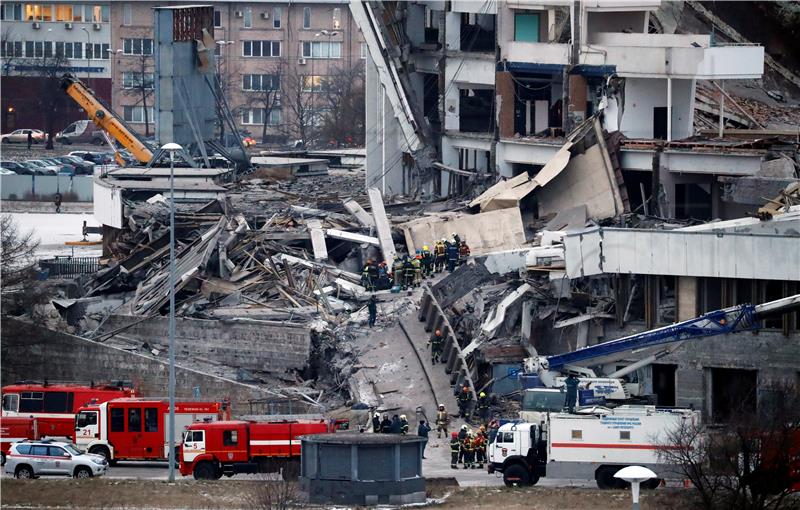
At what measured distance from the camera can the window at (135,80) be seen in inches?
4451

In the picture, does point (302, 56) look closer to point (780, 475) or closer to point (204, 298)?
point (204, 298)

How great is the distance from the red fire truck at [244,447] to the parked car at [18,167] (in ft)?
180

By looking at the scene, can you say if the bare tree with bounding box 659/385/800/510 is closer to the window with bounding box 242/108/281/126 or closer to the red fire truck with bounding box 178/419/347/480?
the red fire truck with bounding box 178/419/347/480

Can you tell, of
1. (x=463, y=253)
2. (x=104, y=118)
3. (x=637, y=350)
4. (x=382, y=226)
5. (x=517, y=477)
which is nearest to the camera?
(x=517, y=477)

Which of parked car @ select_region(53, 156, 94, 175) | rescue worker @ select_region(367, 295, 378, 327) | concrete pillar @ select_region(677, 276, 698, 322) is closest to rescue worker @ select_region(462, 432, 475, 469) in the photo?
concrete pillar @ select_region(677, 276, 698, 322)

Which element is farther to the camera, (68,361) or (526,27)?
(526,27)

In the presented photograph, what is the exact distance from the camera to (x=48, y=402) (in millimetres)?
41844

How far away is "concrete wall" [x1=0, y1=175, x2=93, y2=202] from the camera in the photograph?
8662 centimetres

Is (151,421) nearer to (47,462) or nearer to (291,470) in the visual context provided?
(47,462)

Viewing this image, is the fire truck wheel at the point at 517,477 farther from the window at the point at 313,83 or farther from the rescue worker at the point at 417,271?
the window at the point at 313,83

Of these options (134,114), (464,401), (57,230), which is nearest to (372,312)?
(464,401)

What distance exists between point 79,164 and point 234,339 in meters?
49.0

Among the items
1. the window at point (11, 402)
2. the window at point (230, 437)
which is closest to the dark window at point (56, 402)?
the window at point (11, 402)

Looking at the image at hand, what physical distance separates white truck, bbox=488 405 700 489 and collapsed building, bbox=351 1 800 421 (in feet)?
18.5
